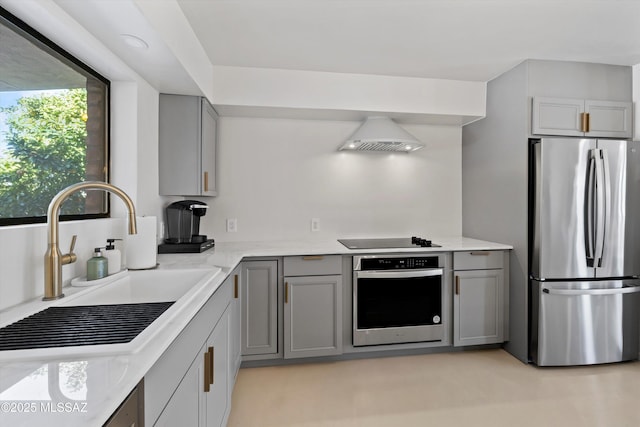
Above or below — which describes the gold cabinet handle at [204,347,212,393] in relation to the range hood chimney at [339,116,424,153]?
below

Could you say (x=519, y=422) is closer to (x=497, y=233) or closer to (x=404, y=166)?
(x=497, y=233)

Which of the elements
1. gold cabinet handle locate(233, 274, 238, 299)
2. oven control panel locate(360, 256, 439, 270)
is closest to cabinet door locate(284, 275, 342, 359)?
oven control panel locate(360, 256, 439, 270)

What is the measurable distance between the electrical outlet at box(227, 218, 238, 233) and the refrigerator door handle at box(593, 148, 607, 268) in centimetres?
291

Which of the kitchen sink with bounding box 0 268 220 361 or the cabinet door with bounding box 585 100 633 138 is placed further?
the cabinet door with bounding box 585 100 633 138

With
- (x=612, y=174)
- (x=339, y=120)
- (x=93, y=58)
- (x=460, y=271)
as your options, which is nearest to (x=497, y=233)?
(x=460, y=271)

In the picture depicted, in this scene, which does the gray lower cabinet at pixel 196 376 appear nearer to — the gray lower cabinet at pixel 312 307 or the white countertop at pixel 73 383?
the white countertop at pixel 73 383

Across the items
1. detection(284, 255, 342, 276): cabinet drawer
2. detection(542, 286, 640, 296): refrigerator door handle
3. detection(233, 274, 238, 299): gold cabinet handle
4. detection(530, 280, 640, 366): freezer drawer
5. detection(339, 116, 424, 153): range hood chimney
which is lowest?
→ detection(530, 280, 640, 366): freezer drawer

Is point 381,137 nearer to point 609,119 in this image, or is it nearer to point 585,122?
point 585,122

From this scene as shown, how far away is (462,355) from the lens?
271 centimetres

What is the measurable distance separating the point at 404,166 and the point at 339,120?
2.66 ft

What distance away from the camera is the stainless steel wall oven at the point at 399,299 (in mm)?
2547

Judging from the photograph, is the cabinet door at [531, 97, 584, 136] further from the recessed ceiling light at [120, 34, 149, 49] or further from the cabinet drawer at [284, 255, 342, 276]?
the recessed ceiling light at [120, 34, 149, 49]

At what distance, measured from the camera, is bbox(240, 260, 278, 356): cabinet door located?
7.94 ft

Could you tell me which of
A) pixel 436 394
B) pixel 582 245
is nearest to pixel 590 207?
pixel 582 245
